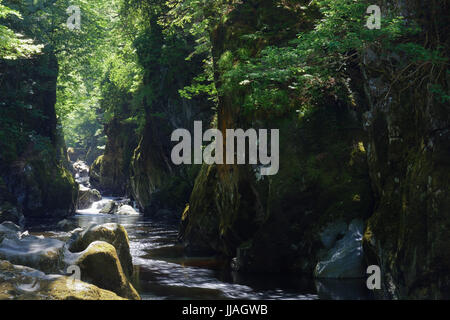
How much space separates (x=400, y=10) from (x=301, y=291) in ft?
19.6

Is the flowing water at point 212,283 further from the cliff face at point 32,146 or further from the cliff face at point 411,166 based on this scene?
the cliff face at point 32,146

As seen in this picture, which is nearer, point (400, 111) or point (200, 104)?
point (400, 111)

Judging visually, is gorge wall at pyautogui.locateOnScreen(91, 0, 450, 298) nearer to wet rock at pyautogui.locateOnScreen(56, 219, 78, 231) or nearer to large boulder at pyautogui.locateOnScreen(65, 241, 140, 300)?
large boulder at pyautogui.locateOnScreen(65, 241, 140, 300)

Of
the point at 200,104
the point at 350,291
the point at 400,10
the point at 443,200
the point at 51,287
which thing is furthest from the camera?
the point at 200,104

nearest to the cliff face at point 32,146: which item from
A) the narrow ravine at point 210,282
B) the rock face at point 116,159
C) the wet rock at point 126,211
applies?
the wet rock at point 126,211

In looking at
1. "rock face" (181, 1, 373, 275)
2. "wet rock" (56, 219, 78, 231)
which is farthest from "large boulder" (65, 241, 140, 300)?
"wet rock" (56, 219, 78, 231)

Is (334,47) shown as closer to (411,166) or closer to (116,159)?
(411,166)

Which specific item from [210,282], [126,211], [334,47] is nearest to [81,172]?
[126,211]

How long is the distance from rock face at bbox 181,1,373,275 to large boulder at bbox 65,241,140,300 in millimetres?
4986

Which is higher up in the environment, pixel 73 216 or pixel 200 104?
pixel 200 104

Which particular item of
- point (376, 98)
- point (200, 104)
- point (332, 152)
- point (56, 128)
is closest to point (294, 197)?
point (332, 152)

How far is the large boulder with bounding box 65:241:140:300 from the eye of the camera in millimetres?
7492

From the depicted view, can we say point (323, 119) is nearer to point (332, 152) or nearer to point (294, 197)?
point (332, 152)

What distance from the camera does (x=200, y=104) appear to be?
2427 cm
